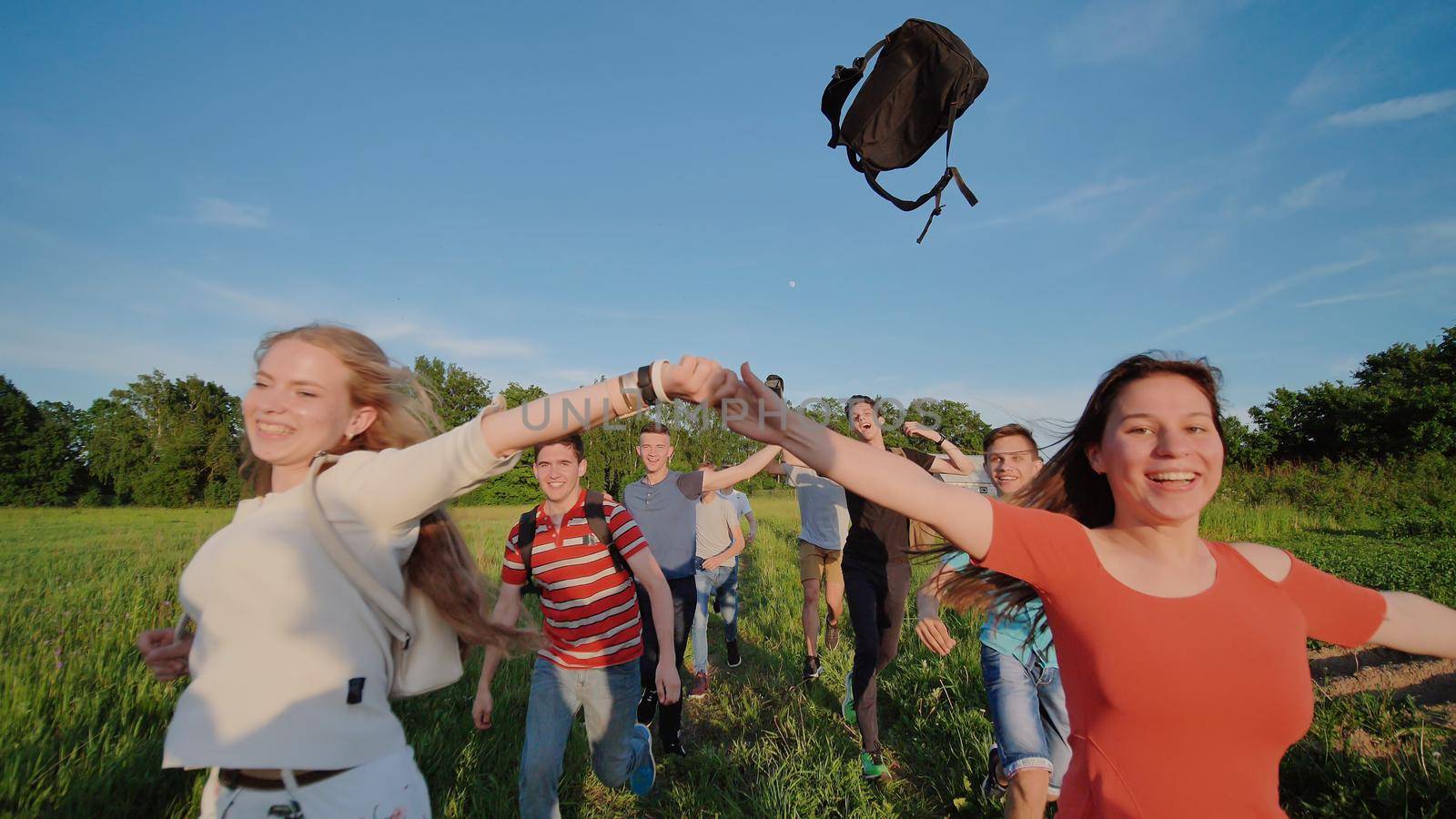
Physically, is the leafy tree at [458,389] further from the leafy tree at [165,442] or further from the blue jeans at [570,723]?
the blue jeans at [570,723]

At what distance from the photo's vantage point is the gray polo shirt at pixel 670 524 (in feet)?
18.4

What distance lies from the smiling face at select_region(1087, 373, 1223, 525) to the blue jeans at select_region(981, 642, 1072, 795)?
1.62 m

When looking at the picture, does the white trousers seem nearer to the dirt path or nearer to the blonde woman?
the blonde woman

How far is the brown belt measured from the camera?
1519 mm

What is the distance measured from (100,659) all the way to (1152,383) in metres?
6.38

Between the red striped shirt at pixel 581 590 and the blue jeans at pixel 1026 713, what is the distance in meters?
1.88

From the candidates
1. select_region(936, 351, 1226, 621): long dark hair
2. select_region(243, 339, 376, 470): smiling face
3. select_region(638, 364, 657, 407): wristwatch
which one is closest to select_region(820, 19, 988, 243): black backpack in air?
select_region(936, 351, 1226, 621): long dark hair

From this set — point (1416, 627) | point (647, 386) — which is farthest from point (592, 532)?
point (1416, 627)

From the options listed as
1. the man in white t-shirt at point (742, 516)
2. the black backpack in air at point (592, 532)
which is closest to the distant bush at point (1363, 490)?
the man in white t-shirt at point (742, 516)

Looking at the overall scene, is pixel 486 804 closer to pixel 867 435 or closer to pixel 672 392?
pixel 672 392

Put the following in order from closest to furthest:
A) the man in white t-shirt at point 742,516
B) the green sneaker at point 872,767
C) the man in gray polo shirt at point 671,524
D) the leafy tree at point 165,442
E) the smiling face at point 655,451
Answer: the green sneaker at point 872,767, the man in gray polo shirt at point 671,524, the smiling face at point 655,451, the man in white t-shirt at point 742,516, the leafy tree at point 165,442

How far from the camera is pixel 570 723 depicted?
3.29m

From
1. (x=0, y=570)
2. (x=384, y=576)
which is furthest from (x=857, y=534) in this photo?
(x=0, y=570)

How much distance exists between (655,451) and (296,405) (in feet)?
14.0
